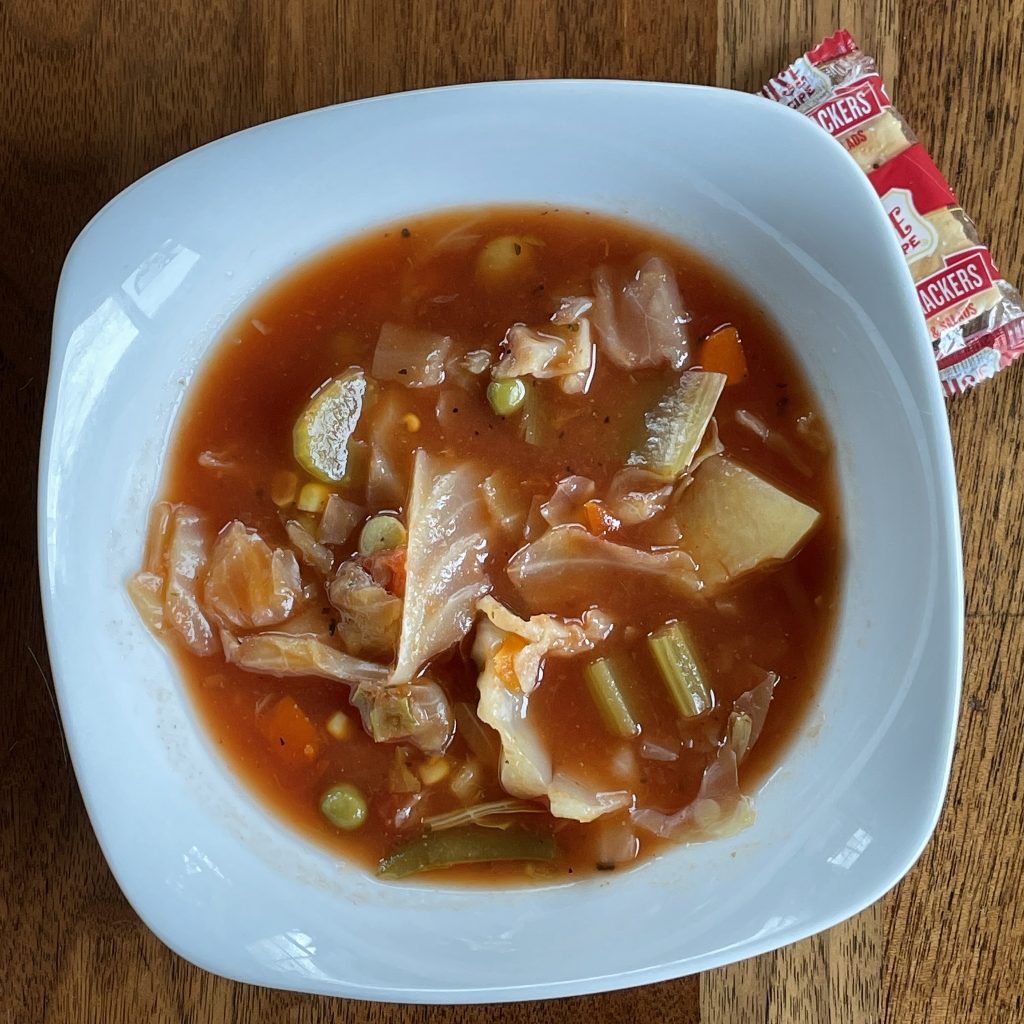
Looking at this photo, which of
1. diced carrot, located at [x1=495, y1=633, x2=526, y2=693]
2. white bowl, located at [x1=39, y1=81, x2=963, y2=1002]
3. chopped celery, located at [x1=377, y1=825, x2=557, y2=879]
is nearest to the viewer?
white bowl, located at [x1=39, y1=81, x2=963, y2=1002]

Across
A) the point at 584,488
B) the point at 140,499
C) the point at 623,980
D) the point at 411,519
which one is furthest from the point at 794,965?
the point at 140,499

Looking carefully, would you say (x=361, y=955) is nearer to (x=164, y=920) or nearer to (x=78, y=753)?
(x=164, y=920)

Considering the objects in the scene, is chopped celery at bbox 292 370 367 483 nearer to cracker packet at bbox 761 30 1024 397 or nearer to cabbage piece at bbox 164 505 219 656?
cabbage piece at bbox 164 505 219 656

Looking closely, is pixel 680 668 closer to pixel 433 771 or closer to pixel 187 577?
pixel 433 771

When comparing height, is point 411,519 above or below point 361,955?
above

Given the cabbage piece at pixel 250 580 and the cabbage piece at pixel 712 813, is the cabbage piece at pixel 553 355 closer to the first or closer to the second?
the cabbage piece at pixel 250 580

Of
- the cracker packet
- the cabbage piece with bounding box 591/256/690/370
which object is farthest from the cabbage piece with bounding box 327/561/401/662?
the cracker packet
